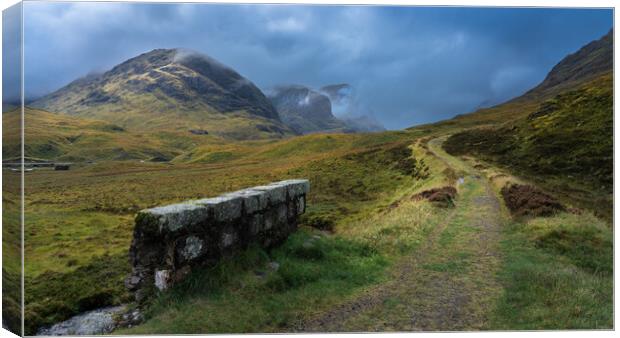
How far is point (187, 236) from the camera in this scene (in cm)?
684

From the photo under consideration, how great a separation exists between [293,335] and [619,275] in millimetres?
6925

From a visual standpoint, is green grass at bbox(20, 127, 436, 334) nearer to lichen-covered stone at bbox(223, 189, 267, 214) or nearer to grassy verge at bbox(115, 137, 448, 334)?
grassy verge at bbox(115, 137, 448, 334)

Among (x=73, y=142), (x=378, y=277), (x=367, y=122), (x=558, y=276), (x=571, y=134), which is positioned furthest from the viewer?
(x=73, y=142)

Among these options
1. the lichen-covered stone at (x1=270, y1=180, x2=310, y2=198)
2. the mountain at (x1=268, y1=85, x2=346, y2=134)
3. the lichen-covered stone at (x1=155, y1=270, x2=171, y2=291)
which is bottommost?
the lichen-covered stone at (x1=155, y1=270, x2=171, y2=291)

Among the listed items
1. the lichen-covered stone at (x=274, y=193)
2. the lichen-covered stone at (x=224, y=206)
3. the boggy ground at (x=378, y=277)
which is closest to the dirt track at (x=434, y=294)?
the boggy ground at (x=378, y=277)

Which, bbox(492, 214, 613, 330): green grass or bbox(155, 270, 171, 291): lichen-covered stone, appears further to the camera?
bbox(492, 214, 613, 330): green grass

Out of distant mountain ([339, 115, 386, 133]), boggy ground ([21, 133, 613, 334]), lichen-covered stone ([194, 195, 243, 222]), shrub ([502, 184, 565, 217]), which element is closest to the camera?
boggy ground ([21, 133, 613, 334])

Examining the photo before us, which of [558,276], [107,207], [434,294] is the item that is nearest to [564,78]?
[558,276]

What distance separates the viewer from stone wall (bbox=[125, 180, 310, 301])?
6.46m

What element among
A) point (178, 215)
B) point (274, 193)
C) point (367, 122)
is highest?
point (367, 122)

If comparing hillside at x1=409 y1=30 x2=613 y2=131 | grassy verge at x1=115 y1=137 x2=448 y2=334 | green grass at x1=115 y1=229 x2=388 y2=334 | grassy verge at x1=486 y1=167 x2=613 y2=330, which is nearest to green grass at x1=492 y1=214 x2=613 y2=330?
grassy verge at x1=486 y1=167 x2=613 y2=330

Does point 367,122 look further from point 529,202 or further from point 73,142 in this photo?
point 73,142

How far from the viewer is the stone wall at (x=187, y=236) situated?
646cm

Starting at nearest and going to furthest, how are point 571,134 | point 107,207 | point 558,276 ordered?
point 558,276 → point 571,134 → point 107,207
